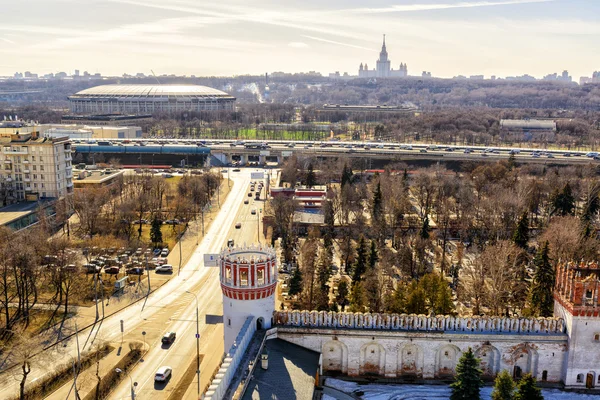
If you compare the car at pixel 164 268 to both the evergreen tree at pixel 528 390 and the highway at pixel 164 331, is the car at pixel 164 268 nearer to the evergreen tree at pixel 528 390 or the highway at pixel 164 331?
the highway at pixel 164 331

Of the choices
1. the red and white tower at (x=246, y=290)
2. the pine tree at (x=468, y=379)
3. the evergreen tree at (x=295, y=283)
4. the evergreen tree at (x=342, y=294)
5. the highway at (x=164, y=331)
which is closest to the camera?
the pine tree at (x=468, y=379)

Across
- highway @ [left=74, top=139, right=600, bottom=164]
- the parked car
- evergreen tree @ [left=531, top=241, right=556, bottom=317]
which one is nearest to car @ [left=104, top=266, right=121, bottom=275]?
the parked car

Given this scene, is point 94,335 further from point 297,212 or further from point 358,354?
point 297,212

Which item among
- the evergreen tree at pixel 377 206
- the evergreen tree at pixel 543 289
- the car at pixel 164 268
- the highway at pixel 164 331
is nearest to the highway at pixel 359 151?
the evergreen tree at pixel 377 206

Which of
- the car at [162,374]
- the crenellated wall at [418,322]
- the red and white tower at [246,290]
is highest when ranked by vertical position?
the red and white tower at [246,290]

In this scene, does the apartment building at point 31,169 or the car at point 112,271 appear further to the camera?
the apartment building at point 31,169

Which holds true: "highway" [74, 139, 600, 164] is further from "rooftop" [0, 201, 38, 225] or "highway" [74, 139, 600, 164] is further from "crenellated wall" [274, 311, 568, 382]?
"crenellated wall" [274, 311, 568, 382]
